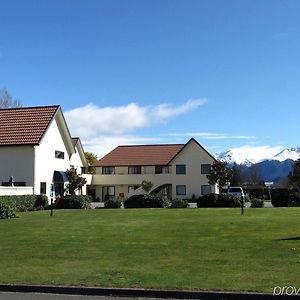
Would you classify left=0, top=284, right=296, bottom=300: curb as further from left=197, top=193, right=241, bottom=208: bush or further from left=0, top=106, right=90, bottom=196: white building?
left=197, top=193, right=241, bottom=208: bush

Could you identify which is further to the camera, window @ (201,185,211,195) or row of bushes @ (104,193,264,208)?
window @ (201,185,211,195)

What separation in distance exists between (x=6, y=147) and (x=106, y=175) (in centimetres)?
2473

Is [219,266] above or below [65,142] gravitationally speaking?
below

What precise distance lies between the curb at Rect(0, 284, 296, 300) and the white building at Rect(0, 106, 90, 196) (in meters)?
31.5

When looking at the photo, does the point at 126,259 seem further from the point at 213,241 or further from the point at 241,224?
the point at 241,224

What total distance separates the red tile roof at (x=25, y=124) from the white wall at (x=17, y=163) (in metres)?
0.63

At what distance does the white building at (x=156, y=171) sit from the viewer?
2653 inches

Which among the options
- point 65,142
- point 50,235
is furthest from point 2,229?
point 65,142

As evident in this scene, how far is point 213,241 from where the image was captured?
15.6 metres

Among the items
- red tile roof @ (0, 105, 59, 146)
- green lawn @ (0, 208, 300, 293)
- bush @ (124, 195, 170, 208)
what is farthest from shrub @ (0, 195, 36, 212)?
green lawn @ (0, 208, 300, 293)

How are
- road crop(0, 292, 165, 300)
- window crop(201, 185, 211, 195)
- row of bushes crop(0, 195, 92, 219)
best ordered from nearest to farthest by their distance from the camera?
road crop(0, 292, 165, 300) → row of bushes crop(0, 195, 92, 219) → window crop(201, 185, 211, 195)

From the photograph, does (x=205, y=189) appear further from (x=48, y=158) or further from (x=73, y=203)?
(x=73, y=203)

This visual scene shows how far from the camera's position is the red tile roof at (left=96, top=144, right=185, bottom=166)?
2785 inches

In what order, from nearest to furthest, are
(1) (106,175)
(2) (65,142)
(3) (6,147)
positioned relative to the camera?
(3) (6,147) < (2) (65,142) < (1) (106,175)
